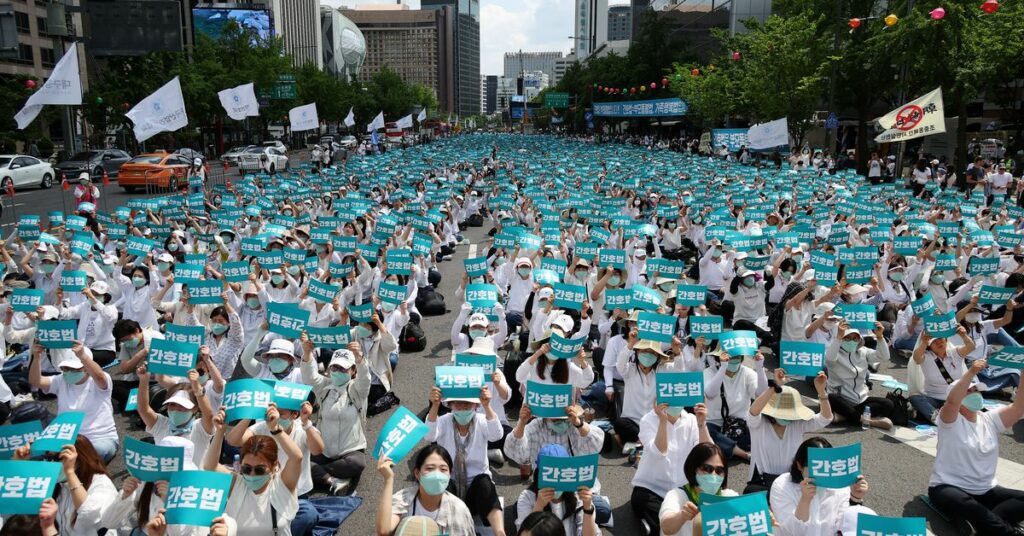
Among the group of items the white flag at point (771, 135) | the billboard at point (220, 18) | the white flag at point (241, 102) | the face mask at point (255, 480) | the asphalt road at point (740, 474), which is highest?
the billboard at point (220, 18)

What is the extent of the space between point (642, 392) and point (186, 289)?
5.77 meters

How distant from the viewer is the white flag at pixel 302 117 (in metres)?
30.5

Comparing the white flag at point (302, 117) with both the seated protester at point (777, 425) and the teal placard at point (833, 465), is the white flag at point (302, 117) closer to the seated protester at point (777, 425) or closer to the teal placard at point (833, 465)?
the seated protester at point (777, 425)

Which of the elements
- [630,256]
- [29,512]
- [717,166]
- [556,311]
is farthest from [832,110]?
[29,512]

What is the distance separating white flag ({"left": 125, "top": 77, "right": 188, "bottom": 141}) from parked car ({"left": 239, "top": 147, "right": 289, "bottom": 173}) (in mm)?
15240

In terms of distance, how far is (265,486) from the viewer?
202 inches

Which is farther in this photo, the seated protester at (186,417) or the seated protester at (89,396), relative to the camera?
the seated protester at (89,396)

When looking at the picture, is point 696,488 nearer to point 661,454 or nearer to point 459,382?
point 661,454

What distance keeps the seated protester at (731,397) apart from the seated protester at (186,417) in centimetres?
454

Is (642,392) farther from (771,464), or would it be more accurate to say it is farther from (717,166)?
(717,166)

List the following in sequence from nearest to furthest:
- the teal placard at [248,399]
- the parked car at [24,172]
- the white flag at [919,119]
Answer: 1. the teal placard at [248,399]
2. the white flag at [919,119]
3. the parked car at [24,172]

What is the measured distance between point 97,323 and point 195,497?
6.47 metres

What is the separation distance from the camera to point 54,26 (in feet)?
66.0

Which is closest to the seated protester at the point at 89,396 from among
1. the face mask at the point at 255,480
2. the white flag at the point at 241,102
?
the face mask at the point at 255,480
